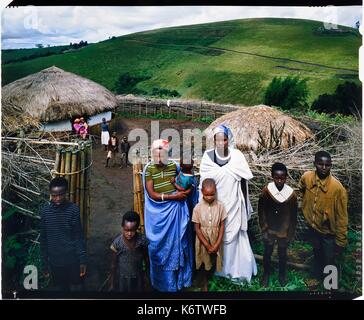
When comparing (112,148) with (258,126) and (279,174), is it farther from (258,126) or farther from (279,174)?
(279,174)

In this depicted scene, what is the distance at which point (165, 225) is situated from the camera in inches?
203

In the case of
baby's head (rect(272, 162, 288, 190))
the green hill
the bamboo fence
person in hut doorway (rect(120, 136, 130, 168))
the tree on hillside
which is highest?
the green hill

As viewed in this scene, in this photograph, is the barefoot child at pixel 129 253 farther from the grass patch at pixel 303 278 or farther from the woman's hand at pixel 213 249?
the grass patch at pixel 303 278

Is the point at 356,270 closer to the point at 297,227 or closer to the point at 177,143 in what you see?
the point at 297,227

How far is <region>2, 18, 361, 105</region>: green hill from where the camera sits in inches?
229

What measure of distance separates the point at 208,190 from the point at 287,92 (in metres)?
1.77

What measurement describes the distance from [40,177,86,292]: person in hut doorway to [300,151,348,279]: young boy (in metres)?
2.52

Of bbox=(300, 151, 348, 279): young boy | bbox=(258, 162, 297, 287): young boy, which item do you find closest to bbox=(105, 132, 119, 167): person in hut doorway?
bbox=(258, 162, 297, 287): young boy

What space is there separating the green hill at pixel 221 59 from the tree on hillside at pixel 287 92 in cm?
8

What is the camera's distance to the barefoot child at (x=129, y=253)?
5000mm

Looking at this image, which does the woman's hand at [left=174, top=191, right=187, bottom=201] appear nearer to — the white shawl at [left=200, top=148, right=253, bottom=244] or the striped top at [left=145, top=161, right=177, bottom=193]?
the striped top at [left=145, top=161, right=177, bottom=193]

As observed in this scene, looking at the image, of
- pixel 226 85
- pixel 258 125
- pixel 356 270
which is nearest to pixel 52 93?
pixel 226 85

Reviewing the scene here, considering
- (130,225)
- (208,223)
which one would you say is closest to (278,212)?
(208,223)

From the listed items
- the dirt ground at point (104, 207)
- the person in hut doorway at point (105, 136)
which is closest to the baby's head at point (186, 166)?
the dirt ground at point (104, 207)
